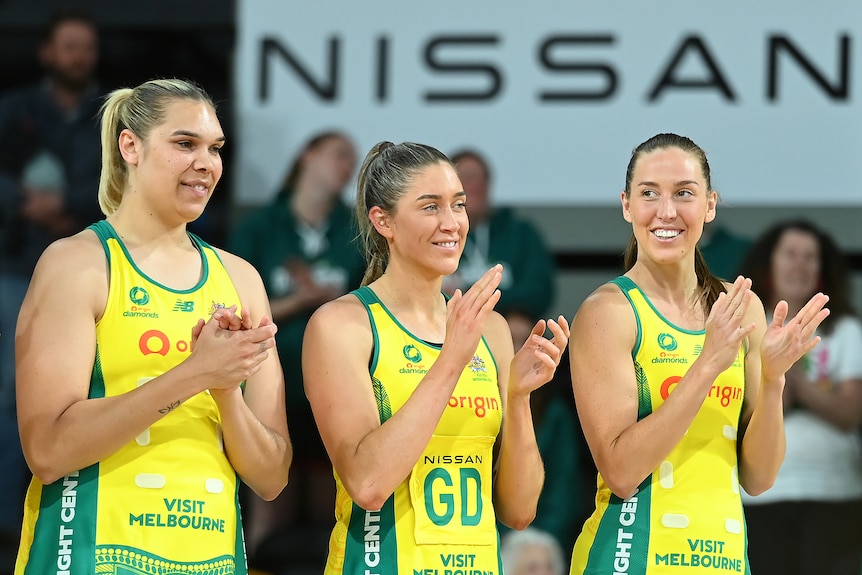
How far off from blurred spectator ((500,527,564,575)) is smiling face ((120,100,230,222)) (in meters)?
2.99

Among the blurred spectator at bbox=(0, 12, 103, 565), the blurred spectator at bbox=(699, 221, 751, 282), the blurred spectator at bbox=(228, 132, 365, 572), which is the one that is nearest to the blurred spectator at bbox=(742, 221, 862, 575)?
the blurred spectator at bbox=(699, 221, 751, 282)

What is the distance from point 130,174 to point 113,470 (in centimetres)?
75

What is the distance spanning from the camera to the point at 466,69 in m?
7.16

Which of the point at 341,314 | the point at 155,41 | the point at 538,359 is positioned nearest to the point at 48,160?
the point at 155,41

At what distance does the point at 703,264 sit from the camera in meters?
3.77

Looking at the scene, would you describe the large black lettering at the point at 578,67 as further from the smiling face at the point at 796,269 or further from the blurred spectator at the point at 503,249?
the smiling face at the point at 796,269

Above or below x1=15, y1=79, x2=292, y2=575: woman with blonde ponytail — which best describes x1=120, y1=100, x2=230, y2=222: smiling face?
above

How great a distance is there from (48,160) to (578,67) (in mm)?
2781

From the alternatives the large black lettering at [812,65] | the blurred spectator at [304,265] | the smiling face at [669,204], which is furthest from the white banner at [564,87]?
the smiling face at [669,204]

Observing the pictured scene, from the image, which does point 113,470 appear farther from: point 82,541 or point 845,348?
point 845,348

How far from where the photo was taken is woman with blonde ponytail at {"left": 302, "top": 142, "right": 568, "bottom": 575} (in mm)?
3287

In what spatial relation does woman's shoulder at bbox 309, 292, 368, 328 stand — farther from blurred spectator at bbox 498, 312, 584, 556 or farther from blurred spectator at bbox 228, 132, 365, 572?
blurred spectator at bbox 228, 132, 365, 572

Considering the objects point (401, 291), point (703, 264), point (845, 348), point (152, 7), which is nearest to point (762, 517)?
point (845, 348)

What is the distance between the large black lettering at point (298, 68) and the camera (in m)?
7.22
